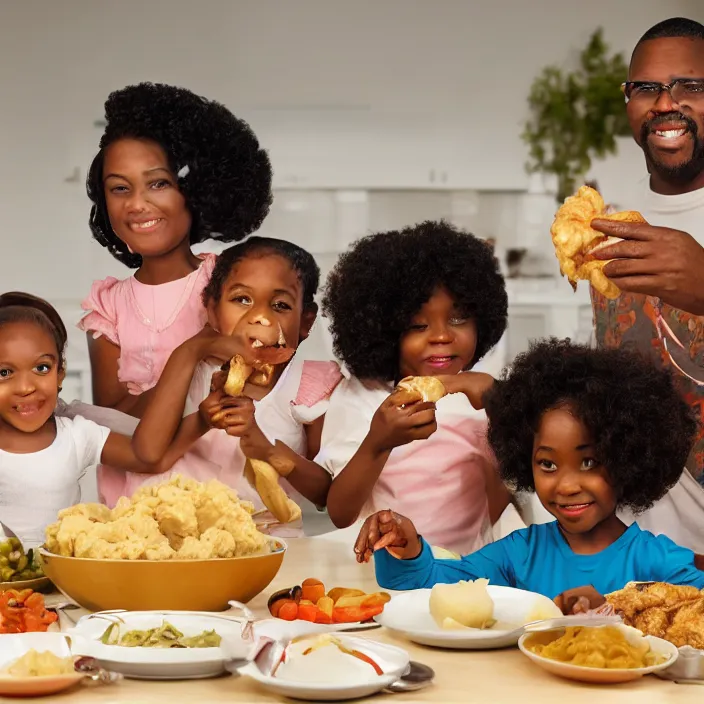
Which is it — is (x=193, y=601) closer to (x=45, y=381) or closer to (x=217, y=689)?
(x=217, y=689)

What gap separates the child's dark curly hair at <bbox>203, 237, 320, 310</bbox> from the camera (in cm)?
230

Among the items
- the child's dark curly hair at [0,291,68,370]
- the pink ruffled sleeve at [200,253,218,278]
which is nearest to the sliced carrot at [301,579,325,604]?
the child's dark curly hair at [0,291,68,370]

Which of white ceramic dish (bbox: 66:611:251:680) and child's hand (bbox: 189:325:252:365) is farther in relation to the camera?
child's hand (bbox: 189:325:252:365)

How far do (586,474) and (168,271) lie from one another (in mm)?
1242

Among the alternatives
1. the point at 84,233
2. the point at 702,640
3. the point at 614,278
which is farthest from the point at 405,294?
the point at 84,233

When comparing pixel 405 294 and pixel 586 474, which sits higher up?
pixel 405 294

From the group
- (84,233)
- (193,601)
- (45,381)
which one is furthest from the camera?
(84,233)

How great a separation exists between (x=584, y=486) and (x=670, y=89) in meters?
0.99

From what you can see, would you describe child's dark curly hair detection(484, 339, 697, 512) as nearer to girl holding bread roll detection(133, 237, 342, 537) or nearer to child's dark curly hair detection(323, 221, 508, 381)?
child's dark curly hair detection(323, 221, 508, 381)

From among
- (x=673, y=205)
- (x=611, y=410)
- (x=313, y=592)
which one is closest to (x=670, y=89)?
(x=673, y=205)

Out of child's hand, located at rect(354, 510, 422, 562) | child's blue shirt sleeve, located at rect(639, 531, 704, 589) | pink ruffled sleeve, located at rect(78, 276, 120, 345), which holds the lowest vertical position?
child's blue shirt sleeve, located at rect(639, 531, 704, 589)

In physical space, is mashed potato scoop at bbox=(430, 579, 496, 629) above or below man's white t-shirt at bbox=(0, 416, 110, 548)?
below

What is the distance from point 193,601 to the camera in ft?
4.49

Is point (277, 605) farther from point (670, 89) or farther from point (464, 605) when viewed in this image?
point (670, 89)
